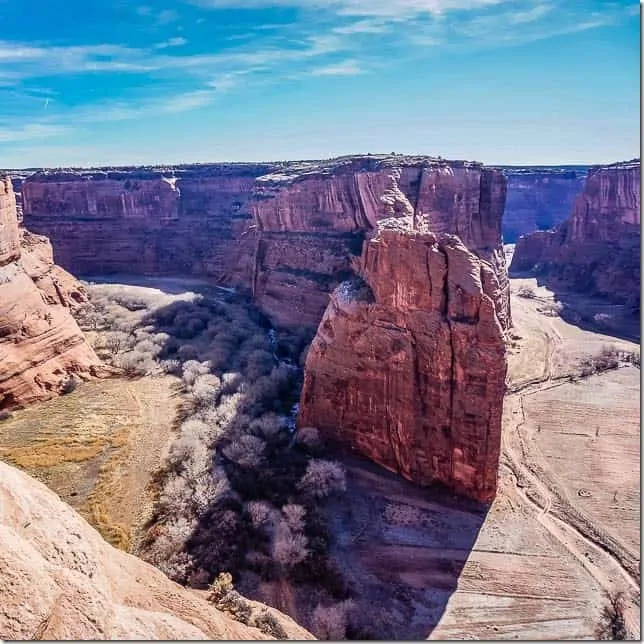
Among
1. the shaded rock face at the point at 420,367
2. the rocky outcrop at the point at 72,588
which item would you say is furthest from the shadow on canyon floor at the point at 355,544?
the rocky outcrop at the point at 72,588

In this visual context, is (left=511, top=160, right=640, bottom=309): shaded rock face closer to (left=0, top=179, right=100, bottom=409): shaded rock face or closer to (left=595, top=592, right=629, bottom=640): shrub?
(left=595, top=592, right=629, bottom=640): shrub

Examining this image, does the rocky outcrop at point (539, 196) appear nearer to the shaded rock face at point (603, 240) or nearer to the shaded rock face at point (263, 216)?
the shaded rock face at point (603, 240)

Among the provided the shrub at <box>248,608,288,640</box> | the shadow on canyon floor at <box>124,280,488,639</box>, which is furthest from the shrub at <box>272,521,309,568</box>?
the shrub at <box>248,608,288,640</box>

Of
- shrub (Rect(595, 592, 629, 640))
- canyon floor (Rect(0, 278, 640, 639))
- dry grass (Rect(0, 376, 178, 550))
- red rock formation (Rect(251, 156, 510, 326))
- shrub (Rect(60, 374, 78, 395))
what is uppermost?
red rock formation (Rect(251, 156, 510, 326))

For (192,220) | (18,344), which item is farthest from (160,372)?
(192,220)

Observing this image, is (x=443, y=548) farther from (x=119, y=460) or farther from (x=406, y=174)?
(x=406, y=174)

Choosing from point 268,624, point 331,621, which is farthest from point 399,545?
point 268,624
